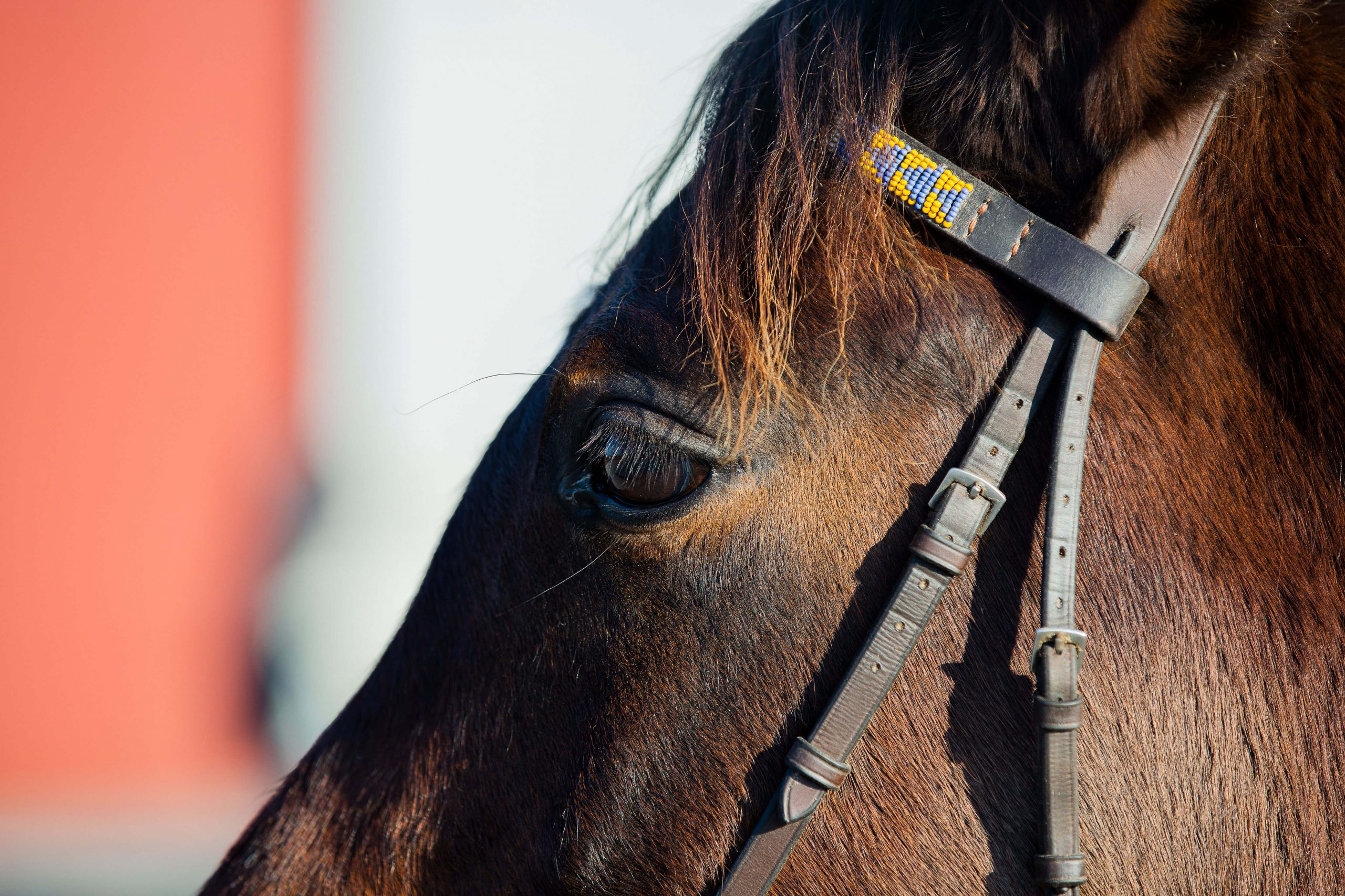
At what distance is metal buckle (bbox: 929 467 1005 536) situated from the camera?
100cm

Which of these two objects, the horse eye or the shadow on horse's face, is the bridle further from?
the horse eye

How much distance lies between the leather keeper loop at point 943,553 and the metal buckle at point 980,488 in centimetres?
4

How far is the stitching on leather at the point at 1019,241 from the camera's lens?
1043mm

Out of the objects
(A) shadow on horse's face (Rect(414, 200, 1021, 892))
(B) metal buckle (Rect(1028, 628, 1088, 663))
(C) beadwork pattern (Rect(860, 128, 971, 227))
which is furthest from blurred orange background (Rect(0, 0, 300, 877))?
(B) metal buckle (Rect(1028, 628, 1088, 663))

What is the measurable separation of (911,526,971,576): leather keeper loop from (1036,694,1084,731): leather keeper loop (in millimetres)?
166

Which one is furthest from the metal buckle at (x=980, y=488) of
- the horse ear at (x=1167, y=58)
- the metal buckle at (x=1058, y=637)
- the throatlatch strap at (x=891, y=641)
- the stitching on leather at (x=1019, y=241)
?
the horse ear at (x=1167, y=58)

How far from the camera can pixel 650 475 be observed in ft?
3.62

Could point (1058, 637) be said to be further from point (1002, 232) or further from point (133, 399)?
point (133, 399)

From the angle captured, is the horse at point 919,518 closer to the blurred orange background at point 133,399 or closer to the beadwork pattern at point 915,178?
the beadwork pattern at point 915,178

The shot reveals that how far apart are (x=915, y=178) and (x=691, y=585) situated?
56 cm

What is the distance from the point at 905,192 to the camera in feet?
3.57

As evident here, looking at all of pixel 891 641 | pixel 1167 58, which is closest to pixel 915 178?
pixel 1167 58

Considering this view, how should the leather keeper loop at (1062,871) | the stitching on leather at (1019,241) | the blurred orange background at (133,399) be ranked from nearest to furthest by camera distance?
the leather keeper loop at (1062,871) → the stitching on leather at (1019,241) → the blurred orange background at (133,399)

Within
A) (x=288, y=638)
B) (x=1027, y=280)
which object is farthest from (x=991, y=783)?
(x=288, y=638)
